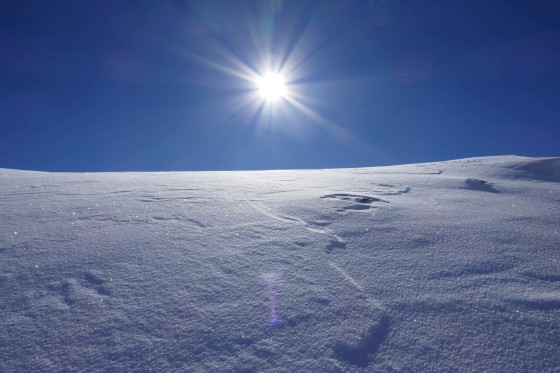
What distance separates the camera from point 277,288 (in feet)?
5.24

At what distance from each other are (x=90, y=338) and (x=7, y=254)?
3.73 ft

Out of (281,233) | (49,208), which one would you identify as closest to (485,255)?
(281,233)

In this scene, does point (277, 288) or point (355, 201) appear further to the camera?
point (355, 201)

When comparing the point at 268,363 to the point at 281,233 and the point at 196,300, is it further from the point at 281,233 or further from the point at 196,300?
the point at 281,233

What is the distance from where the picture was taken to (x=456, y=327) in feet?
4.31

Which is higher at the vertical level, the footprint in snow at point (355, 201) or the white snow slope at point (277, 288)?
the footprint in snow at point (355, 201)

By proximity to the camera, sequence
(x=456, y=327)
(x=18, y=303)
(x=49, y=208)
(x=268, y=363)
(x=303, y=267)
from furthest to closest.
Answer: (x=49, y=208)
(x=303, y=267)
(x=18, y=303)
(x=456, y=327)
(x=268, y=363)

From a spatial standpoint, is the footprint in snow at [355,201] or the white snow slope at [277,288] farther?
the footprint in snow at [355,201]

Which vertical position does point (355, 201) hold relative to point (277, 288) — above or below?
above

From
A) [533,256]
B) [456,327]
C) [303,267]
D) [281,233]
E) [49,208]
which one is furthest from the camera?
[49,208]

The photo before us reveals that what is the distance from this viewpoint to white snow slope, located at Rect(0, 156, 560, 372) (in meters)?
1.18

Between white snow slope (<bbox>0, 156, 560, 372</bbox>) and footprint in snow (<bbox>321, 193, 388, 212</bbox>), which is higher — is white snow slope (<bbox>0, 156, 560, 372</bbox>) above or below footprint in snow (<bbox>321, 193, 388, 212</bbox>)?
below

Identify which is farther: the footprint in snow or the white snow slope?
the footprint in snow

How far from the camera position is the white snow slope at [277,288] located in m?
1.18
